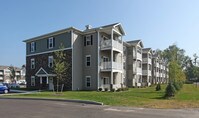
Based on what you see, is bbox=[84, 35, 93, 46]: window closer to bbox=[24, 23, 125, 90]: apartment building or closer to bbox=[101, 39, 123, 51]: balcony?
bbox=[24, 23, 125, 90]: apartment building

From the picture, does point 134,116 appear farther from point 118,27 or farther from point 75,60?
point 118,27

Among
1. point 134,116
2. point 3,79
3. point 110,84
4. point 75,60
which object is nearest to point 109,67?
point 110,84

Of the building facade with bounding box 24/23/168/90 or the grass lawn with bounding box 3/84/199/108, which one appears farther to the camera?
the building facade with bounding box 24/23/168/90

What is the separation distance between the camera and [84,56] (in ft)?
121

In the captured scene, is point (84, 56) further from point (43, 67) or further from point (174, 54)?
point (174, 54)

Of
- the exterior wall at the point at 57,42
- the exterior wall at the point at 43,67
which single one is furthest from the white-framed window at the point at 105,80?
the exterior wall at the point at 57,42

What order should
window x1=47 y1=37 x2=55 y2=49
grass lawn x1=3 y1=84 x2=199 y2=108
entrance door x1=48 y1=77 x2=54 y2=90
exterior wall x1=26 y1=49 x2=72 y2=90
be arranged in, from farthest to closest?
window x1=47 y1=37 x2=55 y2=49
entrance door x1=48 y1=77 x2=54 y2=90
exterior wall x1=26 y1=49 x2=72 y2=90
grass lawn x1=3 y1=84 x2=199 y2=108

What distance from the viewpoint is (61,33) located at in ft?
119

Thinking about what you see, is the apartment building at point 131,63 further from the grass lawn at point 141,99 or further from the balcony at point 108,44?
the grass lawn at point 141,99

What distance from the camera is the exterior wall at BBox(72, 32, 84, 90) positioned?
35.0 meters

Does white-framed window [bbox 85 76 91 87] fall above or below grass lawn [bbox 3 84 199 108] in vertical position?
above

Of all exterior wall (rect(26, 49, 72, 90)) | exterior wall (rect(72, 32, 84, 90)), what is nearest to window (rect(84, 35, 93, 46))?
exterior wall (rect(72, 32, 84, 90))

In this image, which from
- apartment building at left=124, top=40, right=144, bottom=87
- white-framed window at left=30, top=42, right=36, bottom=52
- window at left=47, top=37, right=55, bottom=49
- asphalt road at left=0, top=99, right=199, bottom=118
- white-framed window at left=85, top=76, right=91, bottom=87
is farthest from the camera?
apartment building at left=124, top=40, right=144, bottom=87

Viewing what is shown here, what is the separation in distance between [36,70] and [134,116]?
31.1 meters
